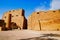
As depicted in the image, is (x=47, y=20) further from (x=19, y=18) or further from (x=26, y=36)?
(x=19, y=18)

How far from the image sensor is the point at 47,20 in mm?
21891

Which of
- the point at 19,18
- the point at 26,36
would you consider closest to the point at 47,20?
the point at 26,36

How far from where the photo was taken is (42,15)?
2291cm

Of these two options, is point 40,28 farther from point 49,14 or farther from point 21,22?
point 21,22

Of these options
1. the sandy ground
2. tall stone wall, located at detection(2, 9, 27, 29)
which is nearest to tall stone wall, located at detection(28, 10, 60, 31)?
the sandy ground

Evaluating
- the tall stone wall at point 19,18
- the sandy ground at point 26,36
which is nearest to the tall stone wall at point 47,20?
the sandy ground at point 26,36

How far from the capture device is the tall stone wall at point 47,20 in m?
20.5

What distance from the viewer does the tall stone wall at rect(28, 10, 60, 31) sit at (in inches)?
807

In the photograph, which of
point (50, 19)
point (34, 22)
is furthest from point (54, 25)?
point (34, 22)

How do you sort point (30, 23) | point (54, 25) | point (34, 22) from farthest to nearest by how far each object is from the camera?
point (30, 23), point (34, 22), point (54, 25)

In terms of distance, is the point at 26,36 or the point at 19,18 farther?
the point at 19,18

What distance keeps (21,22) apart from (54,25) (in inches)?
776

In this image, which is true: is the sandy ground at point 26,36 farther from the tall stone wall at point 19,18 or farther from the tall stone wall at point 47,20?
the tall stone wall at point 19,18

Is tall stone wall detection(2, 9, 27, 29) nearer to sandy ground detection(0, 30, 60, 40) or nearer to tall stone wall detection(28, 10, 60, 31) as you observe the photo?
tall stone wall detection(28, 10, 60, 31)
